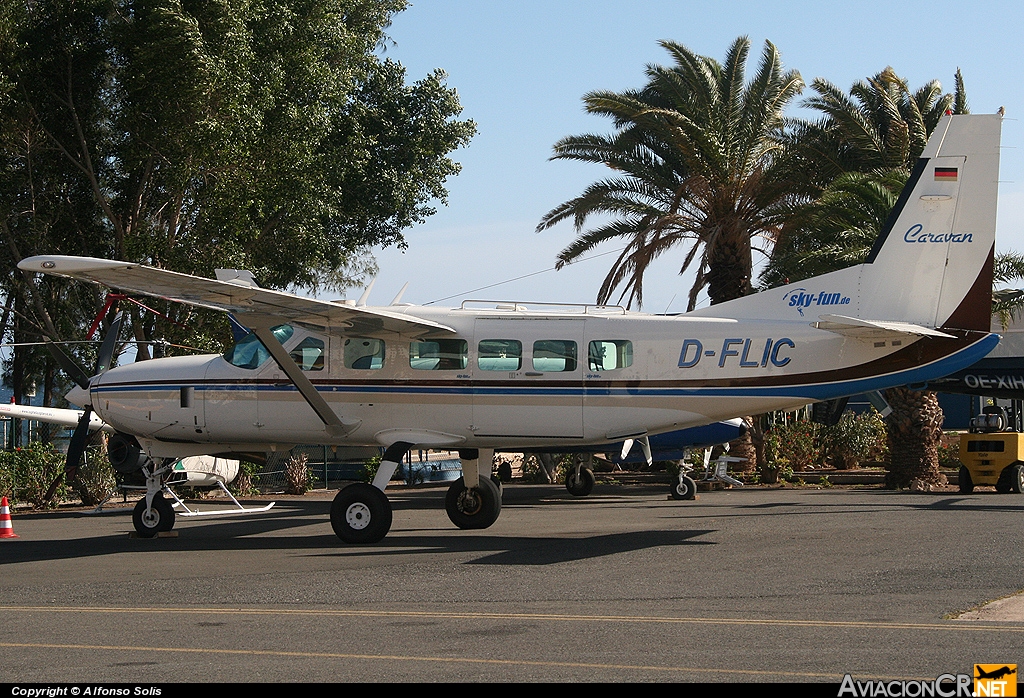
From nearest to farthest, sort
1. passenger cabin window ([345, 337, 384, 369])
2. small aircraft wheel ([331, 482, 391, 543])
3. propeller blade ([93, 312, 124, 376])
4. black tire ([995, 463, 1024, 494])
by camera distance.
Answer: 1. small aircraft wheel ([331, 482, 391, 543])
2. passenger cabin window ([345, 337, 384, 369])
3. propeller blade ([93, 312, 124, 376])
4. black tire ([995, 463, 1024, 494])

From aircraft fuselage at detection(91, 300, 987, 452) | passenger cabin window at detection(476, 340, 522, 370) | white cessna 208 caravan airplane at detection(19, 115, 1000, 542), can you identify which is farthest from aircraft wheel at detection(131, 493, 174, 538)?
passenger cabin window at detection(476, 340, 522, 370)

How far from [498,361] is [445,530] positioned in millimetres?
3246

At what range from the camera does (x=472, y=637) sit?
7.58 meters

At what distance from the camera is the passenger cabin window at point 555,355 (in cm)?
1434

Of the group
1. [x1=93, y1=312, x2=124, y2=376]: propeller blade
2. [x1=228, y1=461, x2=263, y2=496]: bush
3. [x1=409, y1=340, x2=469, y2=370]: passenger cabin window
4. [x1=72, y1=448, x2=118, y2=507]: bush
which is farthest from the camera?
[x1=228, y1=461, x2=263, y2=496]: bush

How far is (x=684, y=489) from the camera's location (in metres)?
22.9

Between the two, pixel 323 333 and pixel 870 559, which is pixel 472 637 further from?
pixel 323 333

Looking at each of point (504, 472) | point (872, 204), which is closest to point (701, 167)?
point (872, 204)

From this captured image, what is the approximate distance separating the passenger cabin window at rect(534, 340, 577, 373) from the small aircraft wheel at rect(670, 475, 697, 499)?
932cm

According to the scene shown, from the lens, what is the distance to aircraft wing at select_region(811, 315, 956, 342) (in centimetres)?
1298

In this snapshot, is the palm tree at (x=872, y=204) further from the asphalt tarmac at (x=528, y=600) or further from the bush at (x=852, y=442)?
the asphalt tarmac at (x=528, y=600)

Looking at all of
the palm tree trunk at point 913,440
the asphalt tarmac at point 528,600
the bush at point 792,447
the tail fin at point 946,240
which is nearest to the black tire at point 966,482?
the palm tree trunk at point 913,440

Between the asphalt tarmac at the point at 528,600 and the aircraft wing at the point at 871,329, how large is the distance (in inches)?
98.5

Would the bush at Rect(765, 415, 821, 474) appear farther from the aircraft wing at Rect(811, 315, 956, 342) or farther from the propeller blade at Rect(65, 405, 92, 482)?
the propeller blade at Rect(65, 405, 92, 482)
